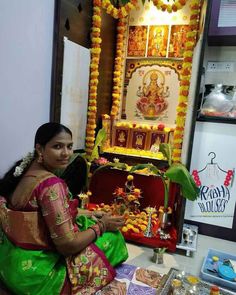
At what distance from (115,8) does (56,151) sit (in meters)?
1.79

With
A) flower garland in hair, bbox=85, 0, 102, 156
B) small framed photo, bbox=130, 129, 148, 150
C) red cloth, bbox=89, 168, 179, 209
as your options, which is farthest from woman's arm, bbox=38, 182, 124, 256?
small framed photo, bbox=130, 129, 148, 150

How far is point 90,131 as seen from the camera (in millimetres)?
2547

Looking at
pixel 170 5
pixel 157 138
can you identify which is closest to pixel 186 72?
pixel 170 5

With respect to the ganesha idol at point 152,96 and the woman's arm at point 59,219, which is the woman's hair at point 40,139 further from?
the ganesha idol at point 152,96

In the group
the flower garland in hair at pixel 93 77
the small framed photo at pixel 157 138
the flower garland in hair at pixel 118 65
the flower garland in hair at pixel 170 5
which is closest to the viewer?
the flower garland in hair at pixel 170 5

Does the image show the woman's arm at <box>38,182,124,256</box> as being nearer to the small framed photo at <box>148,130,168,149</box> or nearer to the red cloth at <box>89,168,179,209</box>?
the red cloth at <box>89,168,179,209</box>

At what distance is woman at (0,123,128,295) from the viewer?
1219mm

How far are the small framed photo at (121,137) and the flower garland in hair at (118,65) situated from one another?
176 millimetres

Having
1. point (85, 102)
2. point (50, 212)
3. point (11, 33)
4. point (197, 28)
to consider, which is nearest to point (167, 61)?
point (197, 28)

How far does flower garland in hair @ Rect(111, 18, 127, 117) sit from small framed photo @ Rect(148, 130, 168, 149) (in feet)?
1.51

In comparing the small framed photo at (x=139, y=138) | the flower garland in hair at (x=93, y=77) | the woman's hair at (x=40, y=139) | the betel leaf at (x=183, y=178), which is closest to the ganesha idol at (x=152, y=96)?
the small framed photo at (x=139, y=138)

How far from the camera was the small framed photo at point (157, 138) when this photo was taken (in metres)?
2.62

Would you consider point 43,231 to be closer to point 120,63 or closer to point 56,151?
point 56,151

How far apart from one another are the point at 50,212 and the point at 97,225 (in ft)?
1.20
